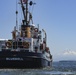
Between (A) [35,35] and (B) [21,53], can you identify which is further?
(A) [35,35]

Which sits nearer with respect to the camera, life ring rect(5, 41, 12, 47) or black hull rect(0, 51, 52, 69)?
black hull rect(0, 51, 52, 69)

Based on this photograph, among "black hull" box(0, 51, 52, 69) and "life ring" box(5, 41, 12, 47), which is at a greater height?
"life ring" box(5, 41, 12, 47)

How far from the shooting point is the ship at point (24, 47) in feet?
273

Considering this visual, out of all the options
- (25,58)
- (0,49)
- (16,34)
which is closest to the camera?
(25,58)

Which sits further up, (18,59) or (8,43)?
(8,43)

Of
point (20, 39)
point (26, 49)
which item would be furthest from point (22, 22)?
point (26, 49)

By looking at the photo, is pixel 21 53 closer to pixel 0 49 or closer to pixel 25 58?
pixel 25 58

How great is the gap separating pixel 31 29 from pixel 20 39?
9.18 m

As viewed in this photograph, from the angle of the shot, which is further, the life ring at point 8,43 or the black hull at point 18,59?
the life ring at point 8,43

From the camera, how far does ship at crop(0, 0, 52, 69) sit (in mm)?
83062

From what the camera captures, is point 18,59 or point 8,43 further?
point 8,43

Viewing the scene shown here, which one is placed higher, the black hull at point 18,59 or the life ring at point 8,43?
the life ring at point 8,43

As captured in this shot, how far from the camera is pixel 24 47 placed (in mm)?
87750

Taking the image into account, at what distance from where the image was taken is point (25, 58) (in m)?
82.9
